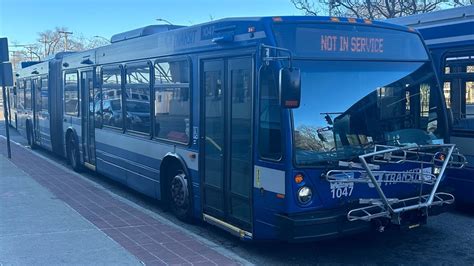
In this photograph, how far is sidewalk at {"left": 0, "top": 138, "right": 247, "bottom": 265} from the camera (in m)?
5.81

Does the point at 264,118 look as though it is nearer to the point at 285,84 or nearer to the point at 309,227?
the point at 285,84

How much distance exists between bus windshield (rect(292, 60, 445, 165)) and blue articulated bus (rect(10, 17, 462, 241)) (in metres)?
0.01

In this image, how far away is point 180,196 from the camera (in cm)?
769

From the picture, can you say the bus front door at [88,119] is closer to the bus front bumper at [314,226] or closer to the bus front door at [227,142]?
the bus front door at [227,142]

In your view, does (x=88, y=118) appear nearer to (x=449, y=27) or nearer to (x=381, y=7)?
(x=449, y=27)

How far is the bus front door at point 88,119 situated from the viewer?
11617 millimetres

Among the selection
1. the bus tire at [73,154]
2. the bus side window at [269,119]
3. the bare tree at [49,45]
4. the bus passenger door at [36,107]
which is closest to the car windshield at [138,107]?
the bus side window at [269,119]

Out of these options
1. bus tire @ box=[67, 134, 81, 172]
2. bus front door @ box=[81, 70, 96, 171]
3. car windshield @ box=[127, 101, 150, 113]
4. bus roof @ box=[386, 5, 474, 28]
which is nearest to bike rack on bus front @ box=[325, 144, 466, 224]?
bus roof @ box=[386, 5, 474, 28]

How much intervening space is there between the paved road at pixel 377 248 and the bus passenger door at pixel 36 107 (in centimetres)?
1063

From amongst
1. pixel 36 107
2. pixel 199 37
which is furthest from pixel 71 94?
pixel 199 37

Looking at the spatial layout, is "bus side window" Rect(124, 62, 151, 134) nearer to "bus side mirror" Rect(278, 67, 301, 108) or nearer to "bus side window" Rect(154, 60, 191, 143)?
"bus side window" Rect(154, 60, 191, 143)

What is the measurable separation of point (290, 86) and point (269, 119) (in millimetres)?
627

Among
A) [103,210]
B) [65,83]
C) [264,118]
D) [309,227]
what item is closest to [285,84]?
[264,118]

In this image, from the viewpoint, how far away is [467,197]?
7.96 m
